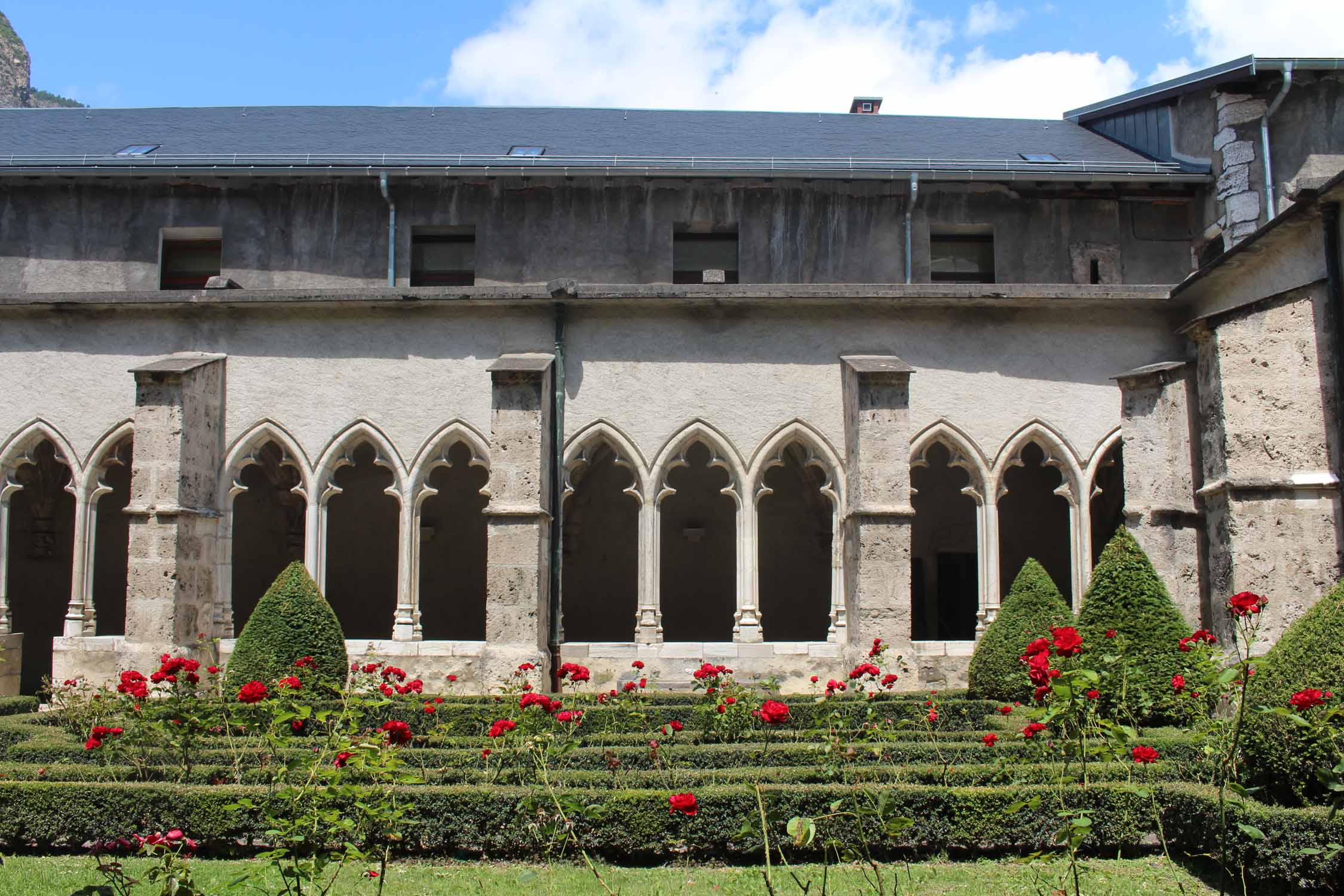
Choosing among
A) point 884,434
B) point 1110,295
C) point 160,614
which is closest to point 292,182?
point 160,614

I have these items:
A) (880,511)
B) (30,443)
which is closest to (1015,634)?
(880,511)

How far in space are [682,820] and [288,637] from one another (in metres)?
5.63

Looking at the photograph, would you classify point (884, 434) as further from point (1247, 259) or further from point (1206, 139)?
point (1206, 139)

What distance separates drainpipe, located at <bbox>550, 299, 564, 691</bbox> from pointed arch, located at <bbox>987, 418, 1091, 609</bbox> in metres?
4.85

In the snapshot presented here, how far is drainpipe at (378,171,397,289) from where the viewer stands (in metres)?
16.6

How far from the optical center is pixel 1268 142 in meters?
16.7

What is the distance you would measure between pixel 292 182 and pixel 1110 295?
Result: 11.0 m

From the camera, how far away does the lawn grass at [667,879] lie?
19.7 feet

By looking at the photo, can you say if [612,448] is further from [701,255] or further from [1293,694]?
[1293,694]

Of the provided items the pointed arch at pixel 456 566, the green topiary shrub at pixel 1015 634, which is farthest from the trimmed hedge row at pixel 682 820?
the pointed arch at pixel 456 566

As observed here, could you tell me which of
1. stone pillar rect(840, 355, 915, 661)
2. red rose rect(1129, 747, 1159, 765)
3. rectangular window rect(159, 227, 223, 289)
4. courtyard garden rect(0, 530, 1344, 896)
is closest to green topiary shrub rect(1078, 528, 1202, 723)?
courtyard garden rect(0, 530, 1344, 896)

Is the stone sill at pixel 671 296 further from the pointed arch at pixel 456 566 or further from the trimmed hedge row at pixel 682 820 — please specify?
the trimmed hedge row at pixel 682 820

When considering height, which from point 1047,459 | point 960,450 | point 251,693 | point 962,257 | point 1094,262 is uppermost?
point 962,257

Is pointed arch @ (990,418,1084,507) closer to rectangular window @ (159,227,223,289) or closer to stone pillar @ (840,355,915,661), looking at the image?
stone pillar @ (840,355,915,661)
